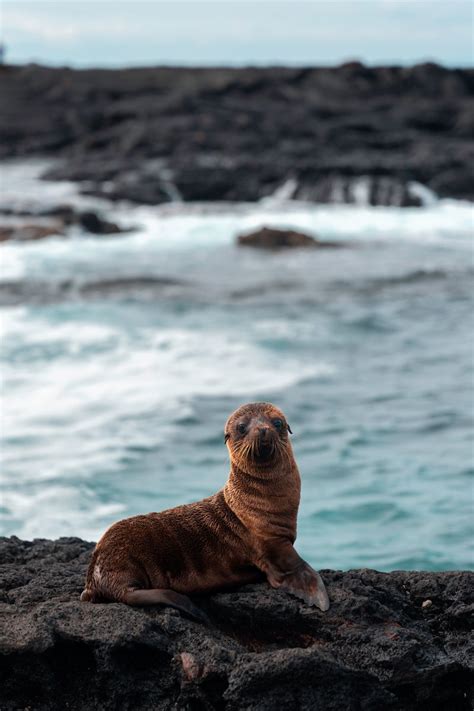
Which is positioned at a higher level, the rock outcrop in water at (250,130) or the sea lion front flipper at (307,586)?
the rock outcrop in water at (250,130)

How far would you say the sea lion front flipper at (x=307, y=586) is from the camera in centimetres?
439

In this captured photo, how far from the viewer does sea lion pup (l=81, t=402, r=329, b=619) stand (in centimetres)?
441

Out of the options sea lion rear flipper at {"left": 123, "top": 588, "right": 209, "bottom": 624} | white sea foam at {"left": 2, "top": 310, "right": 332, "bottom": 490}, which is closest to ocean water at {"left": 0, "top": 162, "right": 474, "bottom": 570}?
white sea foam at {"left": 2, "top": 310, "right": 332, "bottom": 490}

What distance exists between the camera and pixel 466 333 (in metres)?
15.5

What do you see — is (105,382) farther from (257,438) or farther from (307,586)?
(307,586)

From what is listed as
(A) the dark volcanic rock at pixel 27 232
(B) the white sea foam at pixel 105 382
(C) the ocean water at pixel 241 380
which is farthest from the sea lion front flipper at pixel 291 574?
(A) the dark volcanic rock at pixel 27 232

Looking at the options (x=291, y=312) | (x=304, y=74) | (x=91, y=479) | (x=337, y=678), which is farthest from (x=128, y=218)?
(x=337, y=678)

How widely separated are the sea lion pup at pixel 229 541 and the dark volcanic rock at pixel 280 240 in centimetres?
1813

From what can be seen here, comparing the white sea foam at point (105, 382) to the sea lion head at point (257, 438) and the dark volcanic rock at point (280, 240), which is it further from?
the dark volcanic rock at point (280, 240)

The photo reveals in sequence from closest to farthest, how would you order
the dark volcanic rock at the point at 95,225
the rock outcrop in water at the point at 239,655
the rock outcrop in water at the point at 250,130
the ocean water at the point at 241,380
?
the rock outcrop in water at the point at 239,655
the ocean water at the point at 241,380
the dark volcanic rock at the point at 95,225
the rock outcrop in water at the point at 250,130

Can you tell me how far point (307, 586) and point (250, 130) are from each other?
1289 inches

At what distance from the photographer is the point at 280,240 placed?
23.1m

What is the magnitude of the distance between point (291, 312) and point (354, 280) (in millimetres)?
2817

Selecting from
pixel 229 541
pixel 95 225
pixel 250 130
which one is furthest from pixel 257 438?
pixel 250 130
